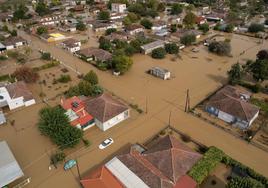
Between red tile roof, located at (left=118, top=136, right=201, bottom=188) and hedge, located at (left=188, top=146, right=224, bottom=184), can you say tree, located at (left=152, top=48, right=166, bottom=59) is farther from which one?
hedge, located at (left=188, top=146, right=224, bottom=184)

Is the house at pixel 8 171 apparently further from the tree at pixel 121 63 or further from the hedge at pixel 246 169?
the tree at pixel 121 63

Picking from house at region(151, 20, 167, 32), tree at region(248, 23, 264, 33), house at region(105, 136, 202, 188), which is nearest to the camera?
house at region(105, 136, 202, 188)

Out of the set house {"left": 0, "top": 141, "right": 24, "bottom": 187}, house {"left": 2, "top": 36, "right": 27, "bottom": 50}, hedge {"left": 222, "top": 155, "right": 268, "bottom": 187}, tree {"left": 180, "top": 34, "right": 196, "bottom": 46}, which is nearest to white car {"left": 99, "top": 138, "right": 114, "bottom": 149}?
house {"left": 0, "top": 141, "right": 24, "bottom": 187}

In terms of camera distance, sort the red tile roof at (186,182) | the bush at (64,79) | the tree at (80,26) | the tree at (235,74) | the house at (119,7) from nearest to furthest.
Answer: the red tile roof at (186,182)
the tree at (235,74)
the bush at (64,79)
the tree at (80,26)
the house at (119,7)

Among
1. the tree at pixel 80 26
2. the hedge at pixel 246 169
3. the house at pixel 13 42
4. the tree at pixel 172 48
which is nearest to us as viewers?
the hedge at pixel 246 169

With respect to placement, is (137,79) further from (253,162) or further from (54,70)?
(253,162)

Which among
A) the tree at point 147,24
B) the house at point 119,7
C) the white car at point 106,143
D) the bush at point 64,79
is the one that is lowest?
the white car at point 106,143

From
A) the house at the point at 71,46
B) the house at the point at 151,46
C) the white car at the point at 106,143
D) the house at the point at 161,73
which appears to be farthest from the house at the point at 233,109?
the house at the point at 71,46
